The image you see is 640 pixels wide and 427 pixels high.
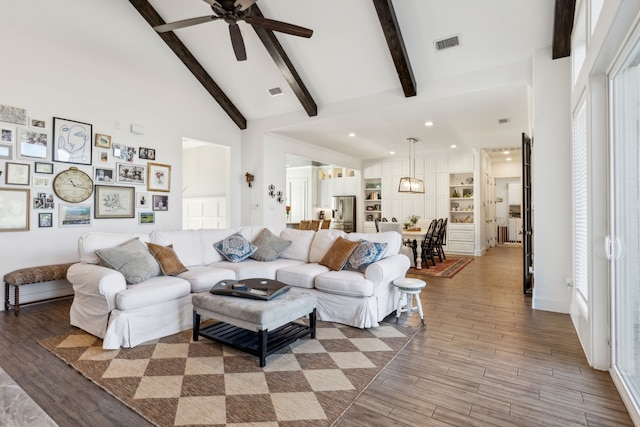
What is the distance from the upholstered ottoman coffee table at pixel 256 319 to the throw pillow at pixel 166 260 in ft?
2.58

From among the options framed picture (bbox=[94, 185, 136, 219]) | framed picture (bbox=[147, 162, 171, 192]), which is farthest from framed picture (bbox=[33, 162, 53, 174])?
framed picture (bbox=[147, 162, 171, 192])

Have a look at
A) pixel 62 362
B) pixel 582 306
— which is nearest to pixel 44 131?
pixel 62 362

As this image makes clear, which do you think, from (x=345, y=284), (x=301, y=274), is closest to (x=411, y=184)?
(x=301, y=274)

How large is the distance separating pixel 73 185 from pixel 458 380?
5224 mm

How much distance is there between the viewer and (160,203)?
5789 mm

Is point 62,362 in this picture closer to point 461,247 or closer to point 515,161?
point 461,247

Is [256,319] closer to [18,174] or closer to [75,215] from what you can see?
[75,215]

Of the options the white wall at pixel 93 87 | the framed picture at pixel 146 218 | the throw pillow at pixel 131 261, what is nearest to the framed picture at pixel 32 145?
the white wall at pixel 93 87

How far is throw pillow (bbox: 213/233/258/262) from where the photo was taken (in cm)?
435

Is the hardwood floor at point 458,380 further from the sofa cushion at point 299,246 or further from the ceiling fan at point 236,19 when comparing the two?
the ceiling fan at point 236,19

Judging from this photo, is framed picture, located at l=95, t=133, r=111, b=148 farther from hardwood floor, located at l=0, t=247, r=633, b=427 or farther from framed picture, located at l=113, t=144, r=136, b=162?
hardwood floor, located at l=0, t=247, r=633, b=427

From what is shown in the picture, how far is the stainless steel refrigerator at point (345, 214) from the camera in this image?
1061cm

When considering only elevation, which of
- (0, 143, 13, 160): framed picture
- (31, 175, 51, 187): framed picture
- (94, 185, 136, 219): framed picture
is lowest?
(94, 185, 136, 219): framed picture

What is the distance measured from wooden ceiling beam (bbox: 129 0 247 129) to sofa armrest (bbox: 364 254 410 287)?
4.75 meters
